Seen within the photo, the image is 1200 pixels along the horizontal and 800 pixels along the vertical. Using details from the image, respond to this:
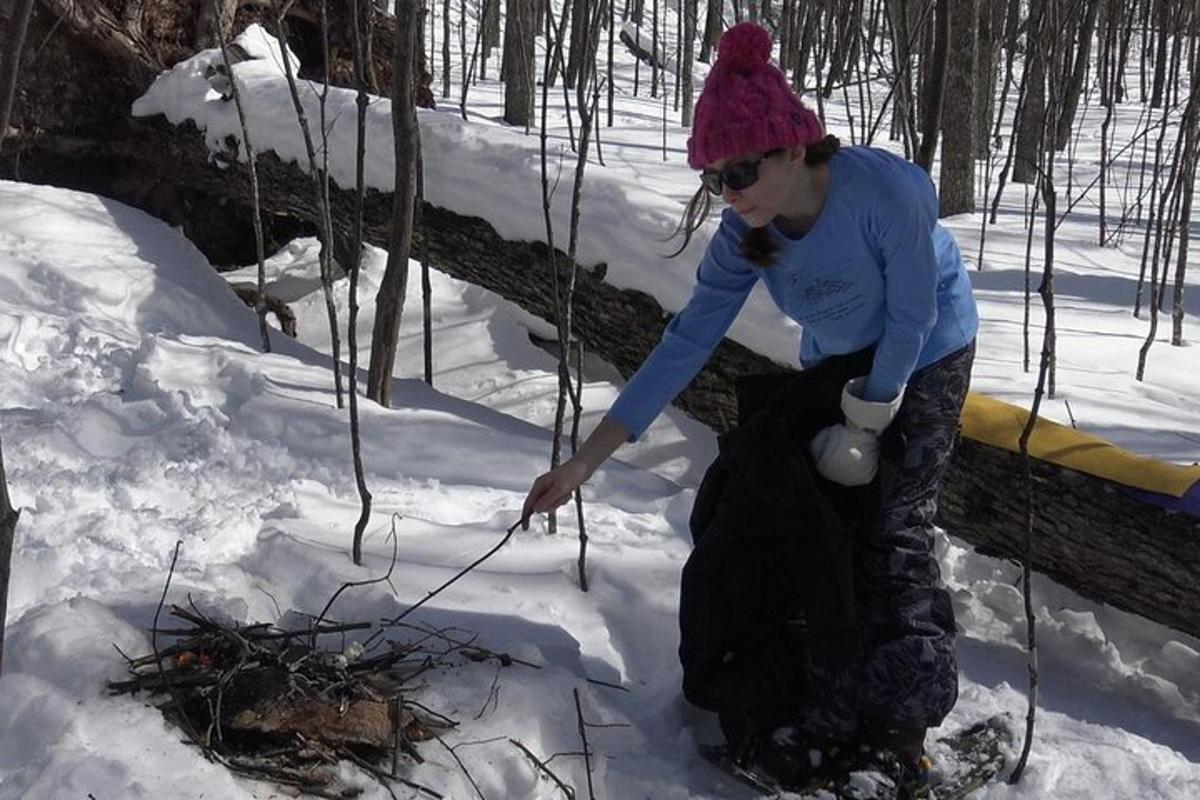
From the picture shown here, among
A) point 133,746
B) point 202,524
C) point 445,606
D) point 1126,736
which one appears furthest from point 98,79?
point 1126,736

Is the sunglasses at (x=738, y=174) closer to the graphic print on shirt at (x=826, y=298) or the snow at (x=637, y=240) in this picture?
the graphic print on shirt at (x=826, y=298)

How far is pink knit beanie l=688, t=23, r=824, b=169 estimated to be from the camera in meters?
1.73

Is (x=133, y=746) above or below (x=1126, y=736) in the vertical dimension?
above

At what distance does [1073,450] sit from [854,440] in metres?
0.91

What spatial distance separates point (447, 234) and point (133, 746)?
8.92 feet

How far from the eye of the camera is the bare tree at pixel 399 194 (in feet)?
11.4

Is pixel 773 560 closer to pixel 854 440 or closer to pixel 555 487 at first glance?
pixel 854 440

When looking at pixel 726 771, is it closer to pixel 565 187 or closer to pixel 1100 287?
pixel 565 187

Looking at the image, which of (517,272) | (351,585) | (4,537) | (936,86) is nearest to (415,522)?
(351,585)

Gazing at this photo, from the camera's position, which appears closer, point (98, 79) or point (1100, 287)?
point (98, 79)

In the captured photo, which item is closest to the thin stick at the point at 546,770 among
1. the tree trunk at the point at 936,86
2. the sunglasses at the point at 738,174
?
the sunglasses at the point at 738,174

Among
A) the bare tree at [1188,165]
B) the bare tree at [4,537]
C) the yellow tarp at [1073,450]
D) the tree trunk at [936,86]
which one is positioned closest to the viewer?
the bare tree at [4,537]

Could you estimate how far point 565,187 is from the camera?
393 centimetres

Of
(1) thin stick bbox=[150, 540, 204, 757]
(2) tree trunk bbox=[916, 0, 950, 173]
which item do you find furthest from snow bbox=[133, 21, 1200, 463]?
(1) thin stick bbox=[150, 540, 204, 757]
